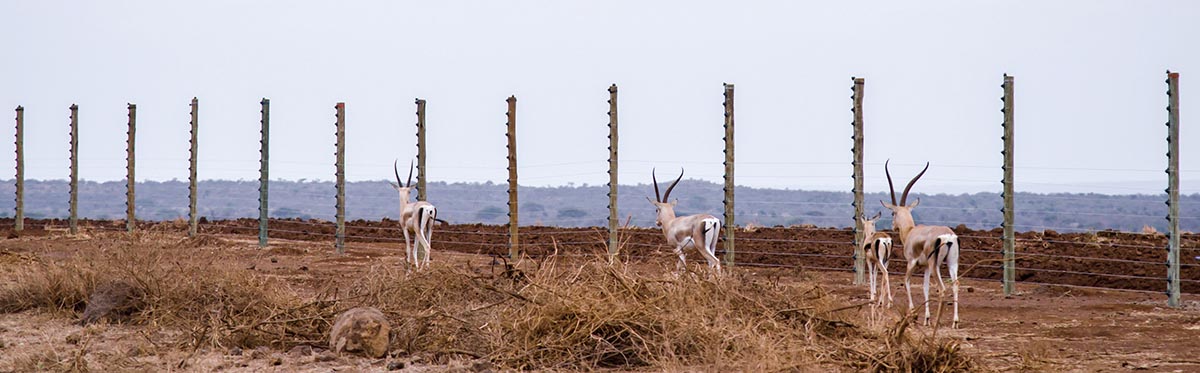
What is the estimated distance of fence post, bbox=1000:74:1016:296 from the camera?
13.9 m

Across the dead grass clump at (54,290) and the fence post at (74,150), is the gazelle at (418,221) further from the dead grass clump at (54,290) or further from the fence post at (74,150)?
the fence post at (74,150)

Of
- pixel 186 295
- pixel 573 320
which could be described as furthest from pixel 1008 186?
pixel 186 295

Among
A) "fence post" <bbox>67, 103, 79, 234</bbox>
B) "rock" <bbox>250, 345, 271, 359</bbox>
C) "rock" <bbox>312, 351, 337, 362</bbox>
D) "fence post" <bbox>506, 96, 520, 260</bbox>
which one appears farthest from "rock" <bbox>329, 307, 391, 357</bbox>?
"fence post" <bbox>67, 103, 79, 234</bbox>

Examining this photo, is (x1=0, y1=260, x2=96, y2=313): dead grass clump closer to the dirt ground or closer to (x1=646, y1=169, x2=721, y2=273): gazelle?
the dirt ground

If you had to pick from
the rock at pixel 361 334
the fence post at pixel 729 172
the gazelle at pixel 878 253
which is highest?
the fence post at pixel 729 172

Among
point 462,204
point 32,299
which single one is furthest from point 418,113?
point 462,204

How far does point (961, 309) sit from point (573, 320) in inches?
231

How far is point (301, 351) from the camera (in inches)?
331

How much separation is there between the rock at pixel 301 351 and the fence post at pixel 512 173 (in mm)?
8648

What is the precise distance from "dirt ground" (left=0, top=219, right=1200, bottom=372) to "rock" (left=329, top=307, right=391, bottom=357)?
97 mm

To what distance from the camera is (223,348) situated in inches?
335

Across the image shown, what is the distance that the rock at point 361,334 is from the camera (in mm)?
8172

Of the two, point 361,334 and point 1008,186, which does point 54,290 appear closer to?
point 361,334

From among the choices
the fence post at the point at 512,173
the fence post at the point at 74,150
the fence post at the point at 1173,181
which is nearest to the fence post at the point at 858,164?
the fence post at the point at 1173,181
